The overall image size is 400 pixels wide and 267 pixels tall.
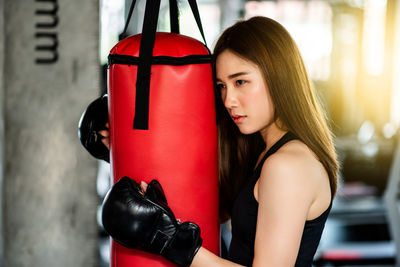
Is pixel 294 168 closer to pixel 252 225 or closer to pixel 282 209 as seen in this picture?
pixel 282 209

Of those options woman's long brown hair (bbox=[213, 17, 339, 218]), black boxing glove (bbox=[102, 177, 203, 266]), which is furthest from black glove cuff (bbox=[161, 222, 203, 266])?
woman's long brown hair (bbox=[213, 17, 339, 218])

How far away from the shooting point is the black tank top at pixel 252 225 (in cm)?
111

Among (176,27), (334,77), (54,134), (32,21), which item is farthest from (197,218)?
(334,77)

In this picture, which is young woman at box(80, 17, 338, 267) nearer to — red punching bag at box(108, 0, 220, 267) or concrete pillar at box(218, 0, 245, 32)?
red punching bag at box(108, 0, 220, 267)

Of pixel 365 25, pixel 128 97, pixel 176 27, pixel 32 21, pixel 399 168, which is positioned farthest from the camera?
pixel 365 25

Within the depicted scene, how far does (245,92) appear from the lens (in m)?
1.10

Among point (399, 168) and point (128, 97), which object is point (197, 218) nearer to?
point (128, 97)

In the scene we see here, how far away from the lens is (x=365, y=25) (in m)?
5.24

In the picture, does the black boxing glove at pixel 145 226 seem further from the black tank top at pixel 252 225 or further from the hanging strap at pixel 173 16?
the hanging strap at pixel 173 16

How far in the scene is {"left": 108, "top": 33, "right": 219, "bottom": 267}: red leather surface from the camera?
1067 mm

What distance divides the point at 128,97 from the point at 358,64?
4.87 metres

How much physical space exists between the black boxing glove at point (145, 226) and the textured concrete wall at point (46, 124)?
1015 millimetres

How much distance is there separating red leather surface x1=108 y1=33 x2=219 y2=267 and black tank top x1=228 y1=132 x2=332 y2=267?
0.32 ft

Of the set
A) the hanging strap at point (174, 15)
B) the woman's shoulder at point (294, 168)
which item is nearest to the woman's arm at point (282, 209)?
the woman's shoulder at point (294, 168)
